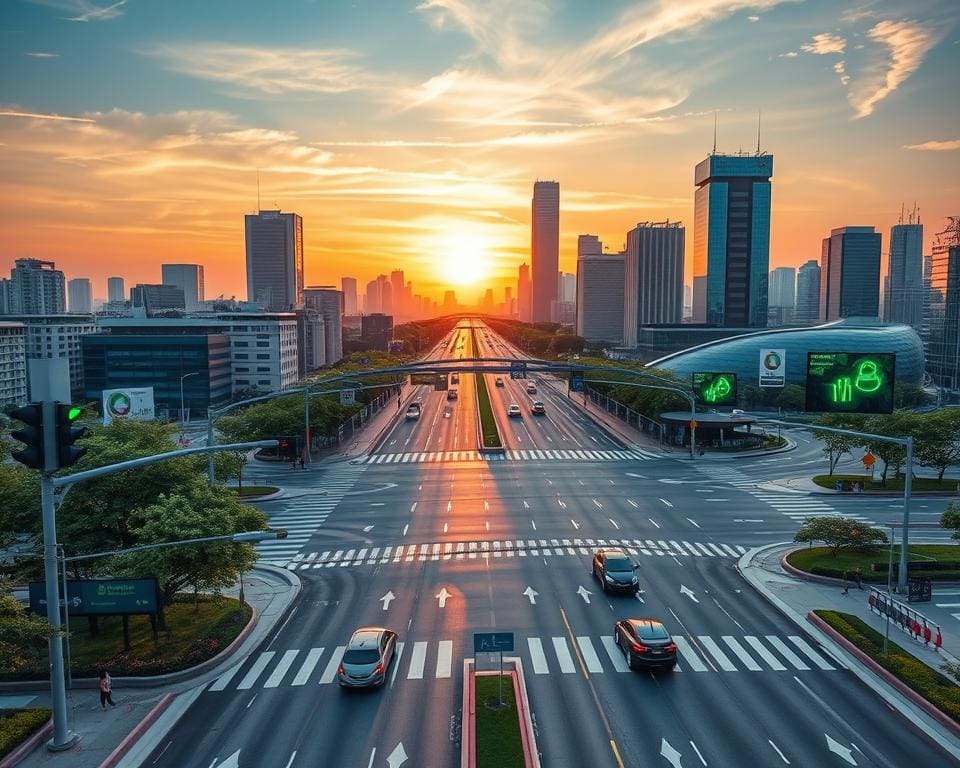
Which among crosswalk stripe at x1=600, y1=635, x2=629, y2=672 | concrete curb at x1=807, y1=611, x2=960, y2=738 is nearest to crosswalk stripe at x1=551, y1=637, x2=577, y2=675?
crosswalk stripe at x1=600, y1=635, x2=629, y2=672

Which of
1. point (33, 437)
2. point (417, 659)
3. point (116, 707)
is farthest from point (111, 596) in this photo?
point (417, 659)

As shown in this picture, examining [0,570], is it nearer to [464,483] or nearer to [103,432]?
[103,432]

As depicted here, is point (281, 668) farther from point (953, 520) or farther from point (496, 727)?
point (953, 520)

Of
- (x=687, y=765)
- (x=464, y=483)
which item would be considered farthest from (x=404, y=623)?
(x=464, y=483)

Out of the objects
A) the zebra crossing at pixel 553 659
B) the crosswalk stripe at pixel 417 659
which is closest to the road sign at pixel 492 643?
the zebra crossing at pixel 553 659

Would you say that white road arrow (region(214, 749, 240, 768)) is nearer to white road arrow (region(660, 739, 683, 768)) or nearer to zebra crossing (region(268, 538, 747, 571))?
white road arrow (region(660, 739, 683, 768))

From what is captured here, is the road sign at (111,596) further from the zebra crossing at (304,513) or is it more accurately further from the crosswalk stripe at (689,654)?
the crosswalk stripe at (689,654)
